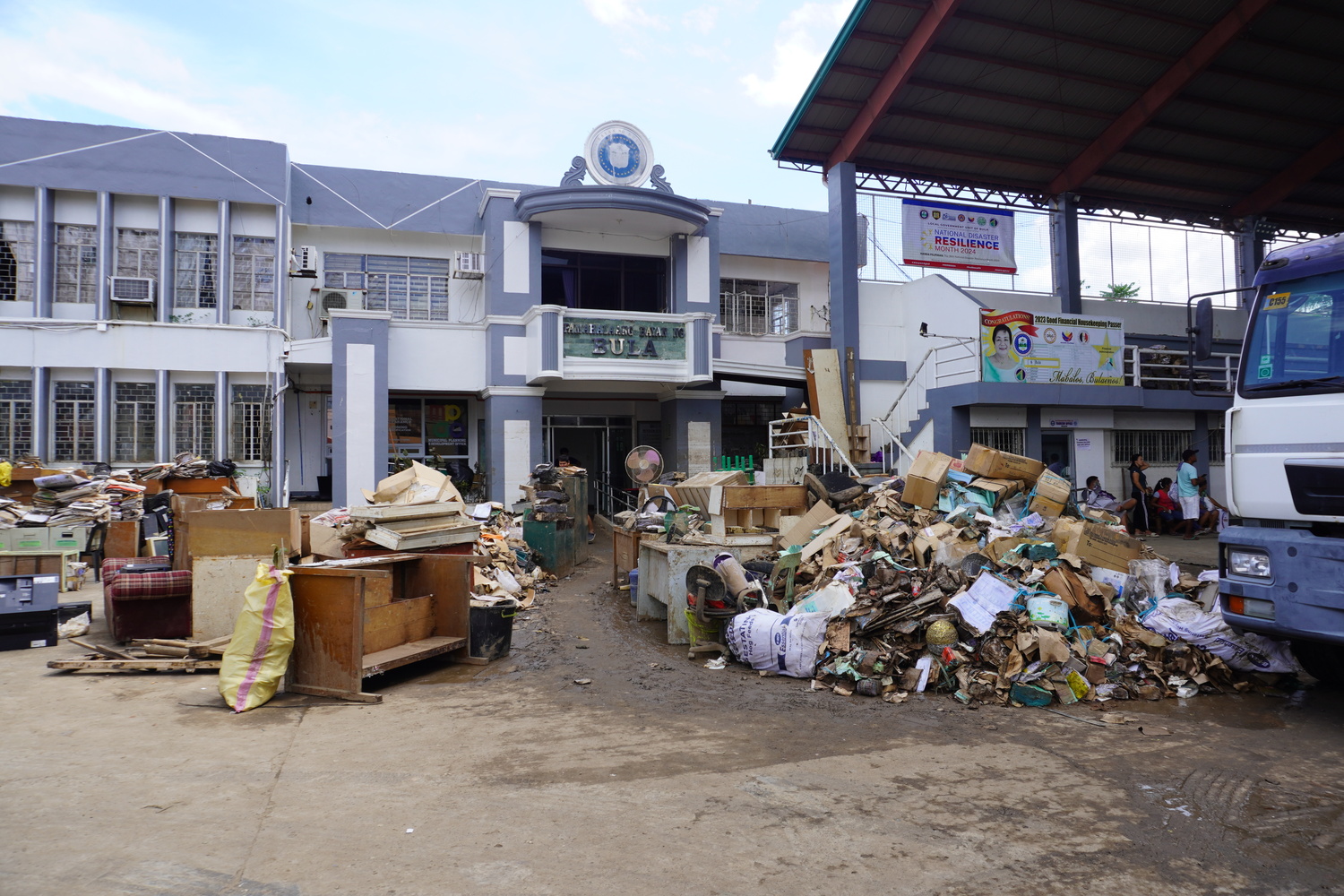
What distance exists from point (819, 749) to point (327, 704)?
3.98 m

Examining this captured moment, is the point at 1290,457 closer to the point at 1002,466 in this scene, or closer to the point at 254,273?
the point at 1002,466

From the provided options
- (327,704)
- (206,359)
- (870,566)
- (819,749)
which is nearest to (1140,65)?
(870,566)

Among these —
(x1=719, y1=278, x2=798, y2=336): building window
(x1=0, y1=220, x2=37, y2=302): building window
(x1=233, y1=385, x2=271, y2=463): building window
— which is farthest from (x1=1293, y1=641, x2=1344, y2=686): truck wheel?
(x1=0, y1=220, x2=37, y2=302): building window

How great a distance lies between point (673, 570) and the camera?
8.68 metres

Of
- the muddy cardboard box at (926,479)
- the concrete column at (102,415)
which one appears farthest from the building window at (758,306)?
the concrete column at (102,415)

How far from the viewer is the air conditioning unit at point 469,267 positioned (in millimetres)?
19562

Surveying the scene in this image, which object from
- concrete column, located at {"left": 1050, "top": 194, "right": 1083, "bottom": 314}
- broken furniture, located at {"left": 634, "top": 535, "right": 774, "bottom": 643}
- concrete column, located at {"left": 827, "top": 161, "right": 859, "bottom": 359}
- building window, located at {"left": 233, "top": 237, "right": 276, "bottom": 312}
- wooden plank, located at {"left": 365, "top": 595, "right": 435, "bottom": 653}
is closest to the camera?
wooden plank, located at {"left": 365, "top": 595, "right": 435, "bottom": 653}

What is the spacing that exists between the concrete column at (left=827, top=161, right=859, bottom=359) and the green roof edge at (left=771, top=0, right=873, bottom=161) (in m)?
1.55

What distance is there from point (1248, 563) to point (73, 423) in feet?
69.7

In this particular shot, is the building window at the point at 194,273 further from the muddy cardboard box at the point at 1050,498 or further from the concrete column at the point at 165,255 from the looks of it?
the muddy cardboard box at the point at 1050,498

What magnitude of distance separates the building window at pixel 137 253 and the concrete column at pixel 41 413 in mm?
2839

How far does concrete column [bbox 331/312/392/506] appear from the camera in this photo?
699 inches

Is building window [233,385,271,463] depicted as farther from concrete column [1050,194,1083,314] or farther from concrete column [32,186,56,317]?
concrete column [1050,194,1083,314]

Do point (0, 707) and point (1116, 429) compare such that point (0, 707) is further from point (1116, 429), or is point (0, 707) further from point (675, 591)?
point (1116, 429)
